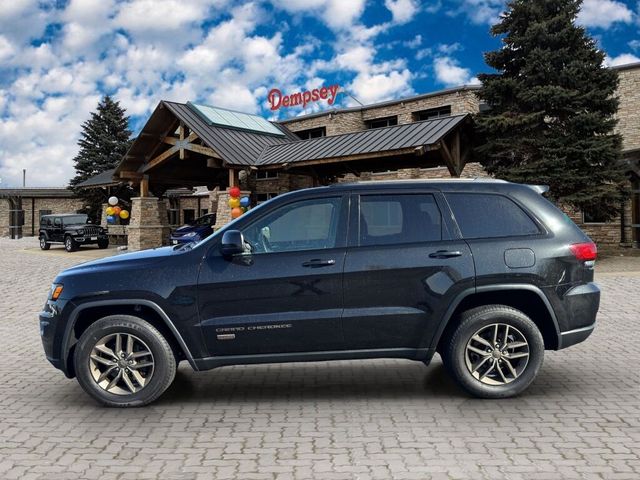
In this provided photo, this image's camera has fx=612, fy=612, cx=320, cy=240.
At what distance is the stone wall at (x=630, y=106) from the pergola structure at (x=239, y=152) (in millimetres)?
9706

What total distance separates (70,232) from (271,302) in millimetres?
27250

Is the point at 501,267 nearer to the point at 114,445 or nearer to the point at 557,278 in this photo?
the point at 557,278

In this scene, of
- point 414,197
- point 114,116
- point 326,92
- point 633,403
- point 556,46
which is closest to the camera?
point 633,403

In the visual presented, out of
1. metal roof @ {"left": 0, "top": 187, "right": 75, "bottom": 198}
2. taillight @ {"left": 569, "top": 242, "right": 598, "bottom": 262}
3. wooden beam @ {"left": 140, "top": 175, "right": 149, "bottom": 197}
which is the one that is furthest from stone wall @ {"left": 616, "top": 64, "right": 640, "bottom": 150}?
metal roof @ {"left": 0, "top": 187, "right": 75, "bottom": 198}

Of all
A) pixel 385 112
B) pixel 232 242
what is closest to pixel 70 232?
pixel 385 112

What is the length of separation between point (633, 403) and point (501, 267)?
1.56 metres

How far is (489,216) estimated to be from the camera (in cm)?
548

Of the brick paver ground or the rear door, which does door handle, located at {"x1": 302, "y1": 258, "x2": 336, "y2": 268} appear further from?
the brick paver ground

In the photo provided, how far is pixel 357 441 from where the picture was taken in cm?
432

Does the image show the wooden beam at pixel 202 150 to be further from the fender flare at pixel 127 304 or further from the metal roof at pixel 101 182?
the fender flare at pixel 127 304

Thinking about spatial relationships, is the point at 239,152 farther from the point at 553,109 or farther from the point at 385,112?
the point at 385,112

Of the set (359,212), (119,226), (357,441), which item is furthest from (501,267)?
(119,226)

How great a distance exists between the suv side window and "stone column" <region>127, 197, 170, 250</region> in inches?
915

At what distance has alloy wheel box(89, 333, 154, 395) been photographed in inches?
206
